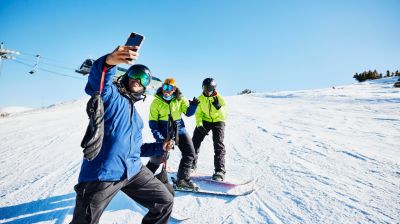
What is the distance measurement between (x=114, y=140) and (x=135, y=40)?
0.96 metres

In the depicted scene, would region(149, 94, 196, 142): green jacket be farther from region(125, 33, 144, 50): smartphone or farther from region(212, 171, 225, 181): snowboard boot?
region(125, 33, 144, 50): smartphone

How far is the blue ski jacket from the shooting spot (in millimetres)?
2217

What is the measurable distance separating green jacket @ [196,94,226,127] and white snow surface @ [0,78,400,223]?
1308 millimetres

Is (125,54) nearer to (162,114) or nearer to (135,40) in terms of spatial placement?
(135,40)

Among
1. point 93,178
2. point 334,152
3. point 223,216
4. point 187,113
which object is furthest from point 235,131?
point 93,178

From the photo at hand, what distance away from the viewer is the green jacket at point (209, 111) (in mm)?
5656

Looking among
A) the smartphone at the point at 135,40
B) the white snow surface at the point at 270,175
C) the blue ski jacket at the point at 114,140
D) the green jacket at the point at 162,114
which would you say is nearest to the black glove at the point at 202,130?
the green jacket at the point at 162,114

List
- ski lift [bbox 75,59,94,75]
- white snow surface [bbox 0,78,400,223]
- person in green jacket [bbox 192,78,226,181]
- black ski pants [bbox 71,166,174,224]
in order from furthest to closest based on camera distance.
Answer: ski lift [bbox 75,59,94,75] < person in green jacket [bbox 192,78,226,181] < white snow surface [bbox 0,78,400,223] < black ski pants [bbox 71,166,174,224]

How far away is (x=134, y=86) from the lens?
9.16 feet

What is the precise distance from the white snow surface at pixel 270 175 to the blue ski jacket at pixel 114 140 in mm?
1627

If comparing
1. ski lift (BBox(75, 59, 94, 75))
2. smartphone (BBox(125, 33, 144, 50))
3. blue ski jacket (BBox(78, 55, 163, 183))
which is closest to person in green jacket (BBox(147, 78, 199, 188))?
blue ski jacket (BBox(78, 55, 163, 183))

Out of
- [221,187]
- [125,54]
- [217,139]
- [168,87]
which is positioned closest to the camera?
[125,54]

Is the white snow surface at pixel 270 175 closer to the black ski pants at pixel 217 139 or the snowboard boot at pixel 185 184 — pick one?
the snowboard boot at pixel 185 184

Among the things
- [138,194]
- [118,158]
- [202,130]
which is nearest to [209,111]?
[202,130]
